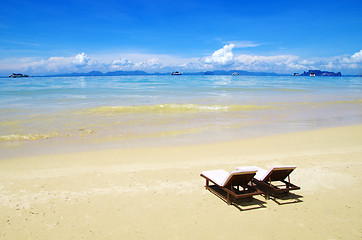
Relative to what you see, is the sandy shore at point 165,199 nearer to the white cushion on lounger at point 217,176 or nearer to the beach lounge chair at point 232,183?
the beach lounge chair at point 232,183

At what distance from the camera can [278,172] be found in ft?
18.9

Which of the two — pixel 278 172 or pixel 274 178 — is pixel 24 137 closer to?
pixel 274 178

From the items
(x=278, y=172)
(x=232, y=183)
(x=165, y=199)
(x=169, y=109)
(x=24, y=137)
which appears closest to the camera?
(x=232, y=183)

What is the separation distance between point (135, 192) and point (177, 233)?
6.39 feet

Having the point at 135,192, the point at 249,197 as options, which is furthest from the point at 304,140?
the point at 135,192

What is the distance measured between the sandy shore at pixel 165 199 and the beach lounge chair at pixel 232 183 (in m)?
0.24

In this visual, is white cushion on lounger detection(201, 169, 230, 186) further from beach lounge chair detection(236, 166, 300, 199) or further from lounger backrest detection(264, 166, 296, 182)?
lounger backrest detection(264, 166, 296, 182)

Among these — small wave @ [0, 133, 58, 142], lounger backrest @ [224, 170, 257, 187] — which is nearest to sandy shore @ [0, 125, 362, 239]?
lounger backrest @ [224, 170, 257, 187]

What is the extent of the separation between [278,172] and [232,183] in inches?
43.5

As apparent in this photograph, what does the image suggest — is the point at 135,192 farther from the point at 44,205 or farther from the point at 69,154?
the point at 69,154

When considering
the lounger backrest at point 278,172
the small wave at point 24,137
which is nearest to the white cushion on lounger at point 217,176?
the lounger backrest at point 278,172

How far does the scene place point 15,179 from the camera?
7078mm

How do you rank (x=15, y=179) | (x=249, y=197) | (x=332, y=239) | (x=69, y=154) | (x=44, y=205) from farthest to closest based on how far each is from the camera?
(x=69, y=154), (x=15, y=179), (x=249, y=197), (x=44, y=205), (x=332, y=239)

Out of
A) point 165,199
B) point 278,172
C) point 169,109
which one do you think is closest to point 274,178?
point 278,172
